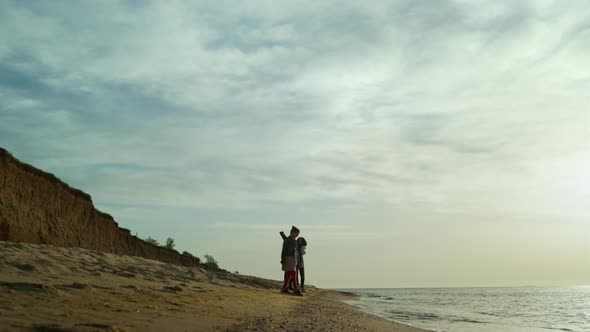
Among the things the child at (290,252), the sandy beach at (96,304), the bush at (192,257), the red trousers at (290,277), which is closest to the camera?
the sandy beach at (96,304)

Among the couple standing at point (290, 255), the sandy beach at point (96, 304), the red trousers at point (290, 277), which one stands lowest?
the sandy beach at point (96, 304)

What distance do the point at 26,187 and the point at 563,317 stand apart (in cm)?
2231

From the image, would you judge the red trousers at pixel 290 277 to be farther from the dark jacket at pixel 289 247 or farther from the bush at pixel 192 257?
the bush at pixel 192 257

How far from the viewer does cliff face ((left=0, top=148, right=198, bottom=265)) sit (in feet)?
59.5

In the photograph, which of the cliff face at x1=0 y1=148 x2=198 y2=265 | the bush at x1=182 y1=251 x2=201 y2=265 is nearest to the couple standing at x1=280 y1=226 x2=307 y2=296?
the cliff face at x1=0 y1=148 x2=198 y2=265

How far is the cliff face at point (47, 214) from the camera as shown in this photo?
18125mm

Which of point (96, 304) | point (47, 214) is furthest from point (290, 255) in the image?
point (96, 304)

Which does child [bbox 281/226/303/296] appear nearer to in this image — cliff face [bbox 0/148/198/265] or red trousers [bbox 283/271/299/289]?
red trousers [bbox 283/271/299/289]

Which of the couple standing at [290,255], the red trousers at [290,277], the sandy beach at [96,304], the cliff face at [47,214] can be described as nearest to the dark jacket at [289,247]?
the couple standing at [290,255]

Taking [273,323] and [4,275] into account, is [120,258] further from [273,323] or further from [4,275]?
[273,323]

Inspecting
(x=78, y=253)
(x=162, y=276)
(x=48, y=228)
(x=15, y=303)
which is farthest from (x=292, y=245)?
(x=15, y=303)

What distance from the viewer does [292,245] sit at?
18641mm

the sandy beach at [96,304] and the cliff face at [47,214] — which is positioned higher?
the cliff face at [47,214]

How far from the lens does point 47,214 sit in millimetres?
20266
